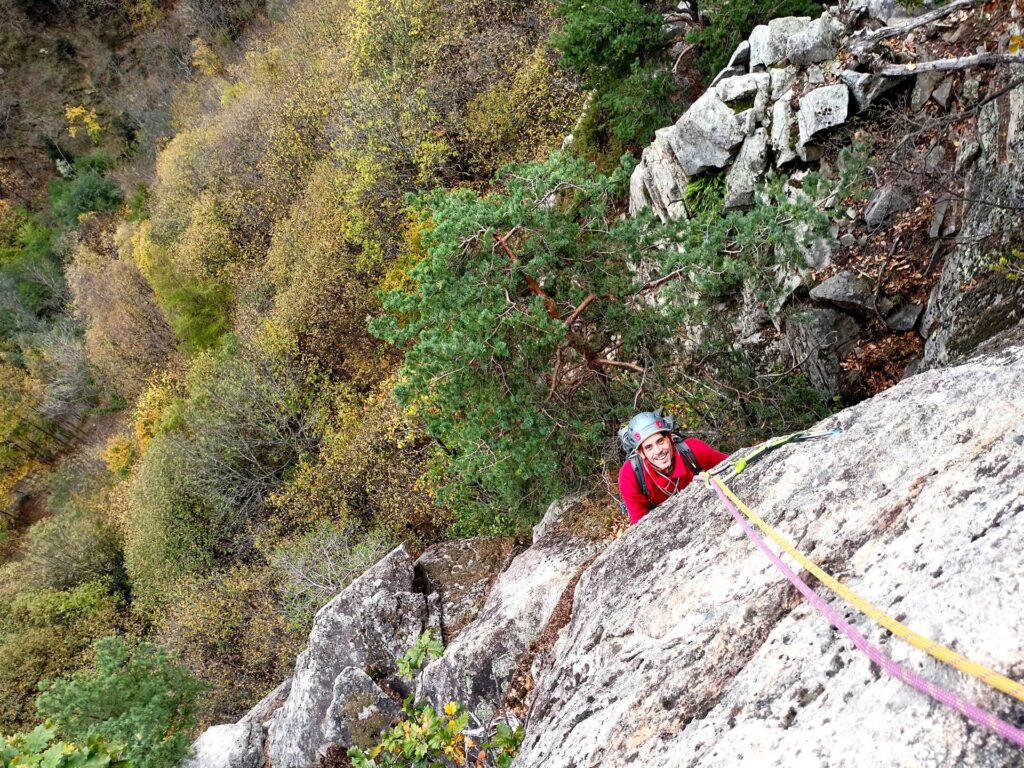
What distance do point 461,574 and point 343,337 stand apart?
39.7 feet

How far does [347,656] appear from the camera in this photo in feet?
28.1

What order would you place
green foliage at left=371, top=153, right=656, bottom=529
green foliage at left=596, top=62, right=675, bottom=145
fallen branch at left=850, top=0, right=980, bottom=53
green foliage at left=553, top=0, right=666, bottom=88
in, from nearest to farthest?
fallen branch at left=850, top=0, right=980, bottom=53
green foliage at left=371, top=153, right=656, bottom=529
green foliage at left=553, top=0, right=666, bottom=88
green foliage at left=596, top=62, right=675, bottom=145

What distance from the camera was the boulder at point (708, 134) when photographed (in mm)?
9500

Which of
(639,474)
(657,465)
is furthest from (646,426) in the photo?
(639,474)

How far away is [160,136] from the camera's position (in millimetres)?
41125

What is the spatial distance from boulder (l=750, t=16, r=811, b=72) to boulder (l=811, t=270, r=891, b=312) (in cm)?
365

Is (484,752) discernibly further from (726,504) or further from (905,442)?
(905,442)

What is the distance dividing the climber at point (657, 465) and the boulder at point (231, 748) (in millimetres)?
8125

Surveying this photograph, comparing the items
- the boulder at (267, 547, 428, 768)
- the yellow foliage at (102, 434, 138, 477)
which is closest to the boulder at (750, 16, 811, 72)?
the boulder at (267, 547, 428, 768)

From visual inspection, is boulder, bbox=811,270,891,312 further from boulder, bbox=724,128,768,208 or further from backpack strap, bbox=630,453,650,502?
backpack strap, bbox=630,453,650,502

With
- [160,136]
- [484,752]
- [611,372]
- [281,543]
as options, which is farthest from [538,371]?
[160,136]

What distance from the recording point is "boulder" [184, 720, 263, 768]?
9.61 meters

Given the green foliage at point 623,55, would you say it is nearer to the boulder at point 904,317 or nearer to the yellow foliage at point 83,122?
the boulder at point 904,317

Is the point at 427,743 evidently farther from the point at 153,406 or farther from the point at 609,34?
the point at 153,406
